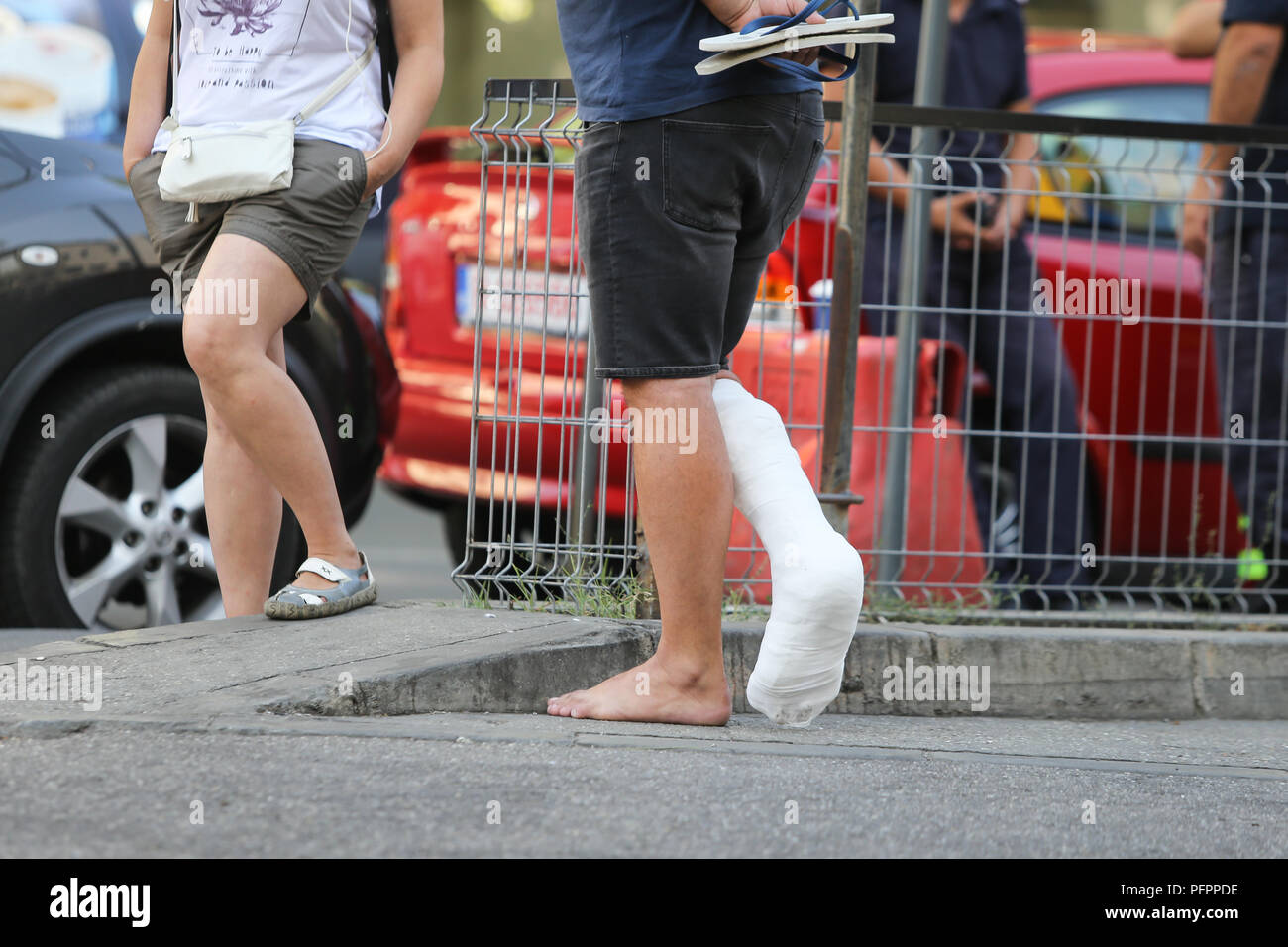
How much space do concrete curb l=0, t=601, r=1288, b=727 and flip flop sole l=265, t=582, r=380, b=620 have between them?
0.03 metres

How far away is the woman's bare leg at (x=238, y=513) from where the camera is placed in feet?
12.1

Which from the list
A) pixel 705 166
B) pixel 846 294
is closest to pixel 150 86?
pixel 705 166

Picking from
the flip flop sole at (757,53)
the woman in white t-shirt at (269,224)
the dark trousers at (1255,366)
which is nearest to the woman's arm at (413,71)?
the woman in white t-shirt at (269,224)

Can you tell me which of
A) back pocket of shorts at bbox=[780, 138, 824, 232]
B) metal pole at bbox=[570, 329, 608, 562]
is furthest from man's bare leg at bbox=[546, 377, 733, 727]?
metal pole at bbox=[570, 329, 608, 562]

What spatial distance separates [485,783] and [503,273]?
6.68ft

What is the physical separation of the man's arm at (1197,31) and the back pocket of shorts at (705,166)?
9.43 ft

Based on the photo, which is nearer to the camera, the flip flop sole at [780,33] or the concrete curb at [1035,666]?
the flip flop sole at [780,33]

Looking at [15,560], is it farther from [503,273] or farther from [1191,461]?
[1191,461]

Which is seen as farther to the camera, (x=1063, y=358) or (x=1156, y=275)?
(x=1156, y=275)

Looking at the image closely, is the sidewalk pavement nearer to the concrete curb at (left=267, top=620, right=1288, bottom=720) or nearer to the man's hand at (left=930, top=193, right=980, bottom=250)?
the concrete curb at (left=267, top=620, right=1288, bottom=720)

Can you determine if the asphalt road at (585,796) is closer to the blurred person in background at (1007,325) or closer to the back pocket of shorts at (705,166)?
the back pocket of shorts at (705,166)
